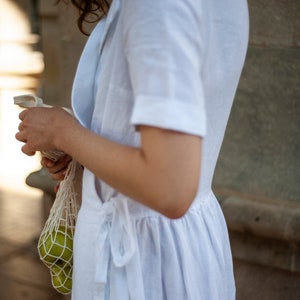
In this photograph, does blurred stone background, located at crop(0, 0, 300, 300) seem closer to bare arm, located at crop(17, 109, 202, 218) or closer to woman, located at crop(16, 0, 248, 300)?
woman, located at crop(16, 0, 248, 300)

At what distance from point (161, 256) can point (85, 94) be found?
15.3 inches

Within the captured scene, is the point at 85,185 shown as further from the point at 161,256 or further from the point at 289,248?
the point at 289,248

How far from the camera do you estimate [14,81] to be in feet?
19.3

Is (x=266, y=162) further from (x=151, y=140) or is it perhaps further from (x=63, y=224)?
(x=151, y=140)

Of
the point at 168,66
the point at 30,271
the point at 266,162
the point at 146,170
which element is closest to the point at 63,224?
the point at 146,170

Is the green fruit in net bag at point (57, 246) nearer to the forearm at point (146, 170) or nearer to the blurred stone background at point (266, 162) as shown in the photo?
the forearm at point (146, 170)

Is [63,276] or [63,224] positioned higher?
[63,224]

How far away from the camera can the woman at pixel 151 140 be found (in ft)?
3.80

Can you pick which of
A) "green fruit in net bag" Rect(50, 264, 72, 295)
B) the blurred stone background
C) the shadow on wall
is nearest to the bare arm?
"green fruit in net bag" Rect(50, 264, 72, 295)

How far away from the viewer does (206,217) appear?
1549 mm

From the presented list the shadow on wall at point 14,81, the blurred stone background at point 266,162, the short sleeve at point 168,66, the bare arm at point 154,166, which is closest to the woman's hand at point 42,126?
the bare arm at point 154,166

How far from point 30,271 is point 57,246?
9.27 feet

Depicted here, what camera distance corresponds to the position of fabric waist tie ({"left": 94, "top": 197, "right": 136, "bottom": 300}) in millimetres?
1429

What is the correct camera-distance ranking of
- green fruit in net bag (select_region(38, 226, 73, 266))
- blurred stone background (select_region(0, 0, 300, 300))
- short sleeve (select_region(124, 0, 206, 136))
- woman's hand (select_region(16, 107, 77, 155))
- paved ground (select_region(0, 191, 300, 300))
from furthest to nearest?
paved ground (select_region(0, 191, 300, 300)), blurred stone background (select_region(0, 0, 300, 300)), green fruit in net bag (select_region(38, 226, 73, 266)), woman's hand (select_region(16, 107, 77, 155)), short sleeve (select_region(124, 0, 206, 136))
